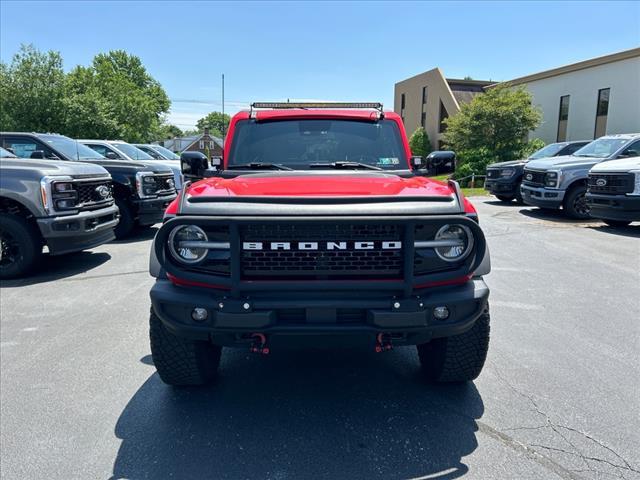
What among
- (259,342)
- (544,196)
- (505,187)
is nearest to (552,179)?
(544,196)

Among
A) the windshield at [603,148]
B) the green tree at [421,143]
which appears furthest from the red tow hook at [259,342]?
the green tree at [421,143]

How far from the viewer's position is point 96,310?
496cm

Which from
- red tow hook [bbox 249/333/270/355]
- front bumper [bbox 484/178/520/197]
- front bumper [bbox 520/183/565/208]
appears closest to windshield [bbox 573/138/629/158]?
front bumper [bbox 520/183/565/208]

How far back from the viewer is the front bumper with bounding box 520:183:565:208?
35.5 ft

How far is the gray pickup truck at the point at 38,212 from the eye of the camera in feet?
19.8

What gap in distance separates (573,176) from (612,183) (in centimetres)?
175

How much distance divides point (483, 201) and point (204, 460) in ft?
46.1

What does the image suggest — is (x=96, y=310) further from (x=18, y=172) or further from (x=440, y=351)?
(x=440, y=351)

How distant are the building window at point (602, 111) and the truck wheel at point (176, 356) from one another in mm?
27059

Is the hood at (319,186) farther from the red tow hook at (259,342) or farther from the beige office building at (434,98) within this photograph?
the beige office building at (434,98)

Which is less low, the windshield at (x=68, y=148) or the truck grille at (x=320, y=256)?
the windshield at (x=68, y=148)

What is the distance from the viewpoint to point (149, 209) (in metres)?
9.07

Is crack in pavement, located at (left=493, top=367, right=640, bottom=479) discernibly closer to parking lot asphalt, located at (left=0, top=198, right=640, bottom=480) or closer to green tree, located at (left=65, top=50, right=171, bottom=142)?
parking lot asphalt, located at (left=0, top=198, right=640, bottom=480)

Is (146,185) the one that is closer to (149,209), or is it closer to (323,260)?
(149,209)
